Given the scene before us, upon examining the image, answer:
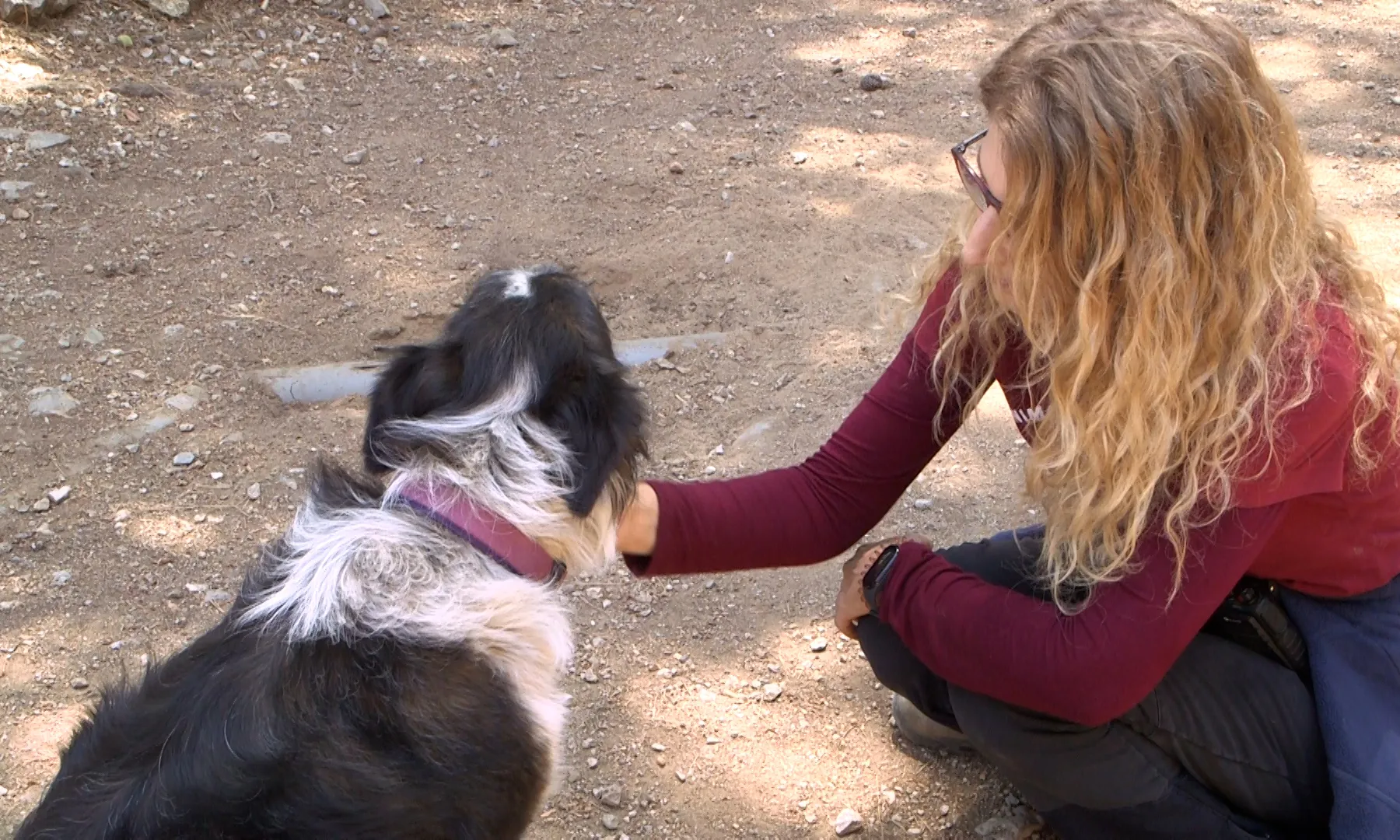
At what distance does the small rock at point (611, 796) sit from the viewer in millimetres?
2809

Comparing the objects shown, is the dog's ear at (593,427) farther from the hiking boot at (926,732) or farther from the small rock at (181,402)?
the small rock at (181,402)

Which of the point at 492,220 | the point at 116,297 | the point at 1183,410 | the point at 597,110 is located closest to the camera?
the point at 1183,410

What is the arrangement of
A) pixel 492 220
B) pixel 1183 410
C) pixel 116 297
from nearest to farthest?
1. pixel 1183 410
2. pixel 116 297
3. pixel 492 220

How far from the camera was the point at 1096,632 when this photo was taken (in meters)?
2.12

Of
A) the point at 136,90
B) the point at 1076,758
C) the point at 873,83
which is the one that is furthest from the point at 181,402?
the point at 873,83

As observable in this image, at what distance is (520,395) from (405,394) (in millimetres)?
226

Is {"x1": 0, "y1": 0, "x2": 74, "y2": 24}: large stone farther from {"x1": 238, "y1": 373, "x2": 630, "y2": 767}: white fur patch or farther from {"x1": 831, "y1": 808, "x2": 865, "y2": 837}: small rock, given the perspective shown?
{"x1": 831, "y1": 808, "x2": 865, "y2": 837}: small rock

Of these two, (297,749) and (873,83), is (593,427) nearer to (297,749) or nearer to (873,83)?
(297,749)

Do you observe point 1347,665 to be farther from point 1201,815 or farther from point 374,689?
point 374,689

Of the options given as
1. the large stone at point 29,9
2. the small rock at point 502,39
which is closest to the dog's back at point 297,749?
the large stone at point 29,9

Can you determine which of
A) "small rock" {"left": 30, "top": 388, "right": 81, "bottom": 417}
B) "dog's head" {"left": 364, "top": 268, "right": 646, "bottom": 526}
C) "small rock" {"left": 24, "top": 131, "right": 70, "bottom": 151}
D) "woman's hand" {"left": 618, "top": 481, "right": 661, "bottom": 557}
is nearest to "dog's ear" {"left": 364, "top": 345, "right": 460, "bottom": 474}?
"dog's head" {"left": 364, "top": 268, "right": 646, "bottom": 526}

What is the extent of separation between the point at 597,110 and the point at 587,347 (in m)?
3.89

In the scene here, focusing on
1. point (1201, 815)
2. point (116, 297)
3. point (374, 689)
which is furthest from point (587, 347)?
point (116, 297)

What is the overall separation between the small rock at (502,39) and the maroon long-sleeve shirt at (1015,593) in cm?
442
